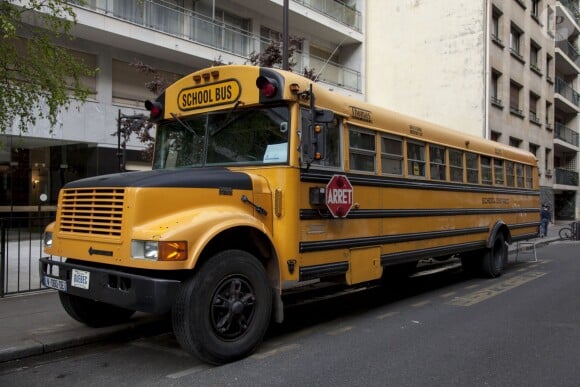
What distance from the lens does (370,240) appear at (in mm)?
6949

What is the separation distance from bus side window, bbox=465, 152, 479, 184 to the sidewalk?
602 cm

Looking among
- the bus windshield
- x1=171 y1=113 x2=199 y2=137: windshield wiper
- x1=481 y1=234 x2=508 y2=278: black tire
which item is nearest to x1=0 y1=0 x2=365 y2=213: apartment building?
x1=481 y1=234 x2=508 y2=278: black tire

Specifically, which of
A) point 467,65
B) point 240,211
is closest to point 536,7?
point 467,65

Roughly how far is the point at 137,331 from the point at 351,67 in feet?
69.1

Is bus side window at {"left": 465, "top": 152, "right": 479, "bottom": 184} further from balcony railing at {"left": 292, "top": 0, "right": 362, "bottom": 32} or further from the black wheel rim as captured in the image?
balcony railing at {"left": 292, "top": 0, "right": 362, "bottom": 32}

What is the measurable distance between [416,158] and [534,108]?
28.9 metres

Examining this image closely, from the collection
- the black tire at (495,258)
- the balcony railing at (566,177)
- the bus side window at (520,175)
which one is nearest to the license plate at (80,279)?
the black tire at (495,258)

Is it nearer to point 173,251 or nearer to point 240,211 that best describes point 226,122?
point 240,211

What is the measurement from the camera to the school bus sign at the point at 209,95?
19.8 ft

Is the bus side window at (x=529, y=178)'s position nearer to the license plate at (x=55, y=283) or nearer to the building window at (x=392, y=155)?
the building window at (x=392, y=155)

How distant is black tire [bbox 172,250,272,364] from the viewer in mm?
4738

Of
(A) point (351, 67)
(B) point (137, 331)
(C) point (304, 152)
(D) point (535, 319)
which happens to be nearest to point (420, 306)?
(D) point (535, 319)

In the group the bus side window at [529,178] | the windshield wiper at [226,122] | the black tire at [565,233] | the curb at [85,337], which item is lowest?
the curb at [85,337]

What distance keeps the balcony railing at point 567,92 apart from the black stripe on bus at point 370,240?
33.6 m
